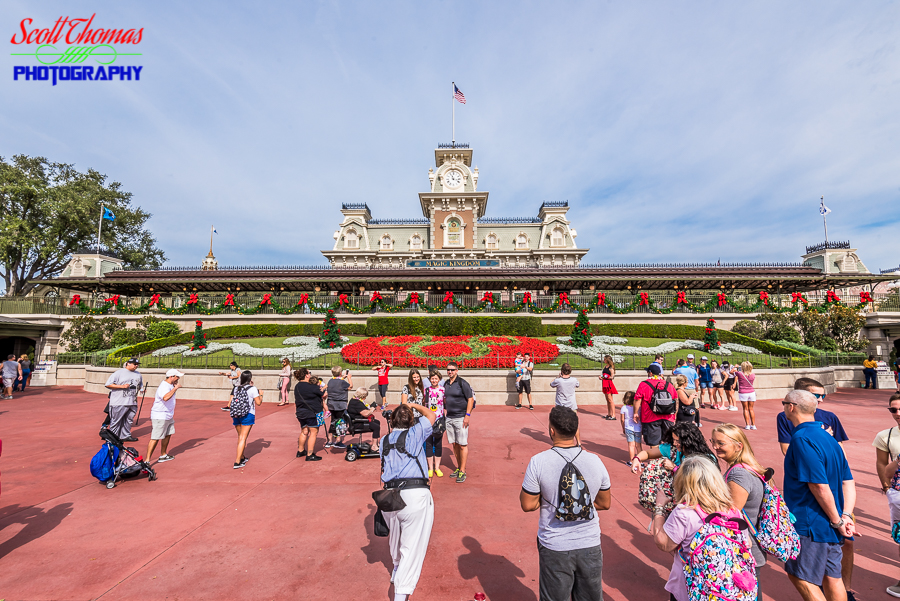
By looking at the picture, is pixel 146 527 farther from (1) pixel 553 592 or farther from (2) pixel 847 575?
(2) pixel 847 575

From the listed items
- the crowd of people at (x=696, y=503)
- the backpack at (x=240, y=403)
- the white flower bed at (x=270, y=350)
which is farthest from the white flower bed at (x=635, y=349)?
the backpack at (x=240, y=403)

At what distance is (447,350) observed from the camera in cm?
1717

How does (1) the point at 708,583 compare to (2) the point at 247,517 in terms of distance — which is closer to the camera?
(1) the point at 708,583

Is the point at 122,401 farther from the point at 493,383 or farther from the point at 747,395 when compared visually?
the point at 747,395

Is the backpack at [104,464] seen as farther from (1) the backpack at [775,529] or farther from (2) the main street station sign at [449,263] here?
(2) the main street station sign at [449,263]

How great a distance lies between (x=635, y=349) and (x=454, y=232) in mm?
32468

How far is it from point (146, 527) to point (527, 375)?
34.8ft

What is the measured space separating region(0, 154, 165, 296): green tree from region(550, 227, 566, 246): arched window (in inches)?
1987

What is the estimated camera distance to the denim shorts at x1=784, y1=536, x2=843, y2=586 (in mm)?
3027

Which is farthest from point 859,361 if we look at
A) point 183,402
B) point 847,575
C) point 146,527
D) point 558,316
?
point 183,402

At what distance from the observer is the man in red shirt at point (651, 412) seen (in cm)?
612

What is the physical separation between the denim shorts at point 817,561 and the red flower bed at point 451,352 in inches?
438

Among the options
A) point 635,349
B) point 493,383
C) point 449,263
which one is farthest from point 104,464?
point 449,263

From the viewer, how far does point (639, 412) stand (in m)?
6.39
